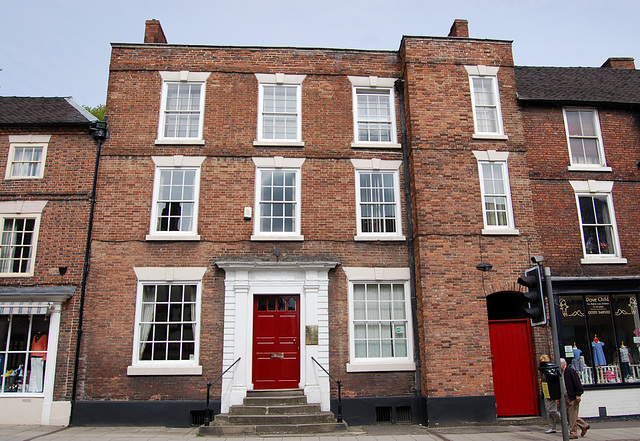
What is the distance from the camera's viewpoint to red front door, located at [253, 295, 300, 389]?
37.7 ft

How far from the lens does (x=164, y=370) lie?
36.7 ft

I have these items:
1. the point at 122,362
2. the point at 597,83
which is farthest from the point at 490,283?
the point at 122,362

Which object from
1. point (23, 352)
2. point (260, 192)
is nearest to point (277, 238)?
point (260, 192)

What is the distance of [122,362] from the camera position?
11.3m

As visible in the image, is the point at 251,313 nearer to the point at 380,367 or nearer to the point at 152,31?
the point at 380,367

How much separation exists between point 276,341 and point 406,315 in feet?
11.2

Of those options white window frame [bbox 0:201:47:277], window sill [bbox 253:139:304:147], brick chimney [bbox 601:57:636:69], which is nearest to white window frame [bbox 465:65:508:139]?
window sill [bbox 253:139:304:147]

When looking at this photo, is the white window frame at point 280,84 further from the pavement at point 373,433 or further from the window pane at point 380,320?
the pavement at point 373,433

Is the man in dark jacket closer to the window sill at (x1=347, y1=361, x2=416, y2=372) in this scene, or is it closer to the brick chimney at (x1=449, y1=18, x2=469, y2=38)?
the window sill at (x1=347, y1=361, x2=416, y2=372)

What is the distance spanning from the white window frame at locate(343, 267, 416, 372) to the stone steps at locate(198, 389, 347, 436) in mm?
1417

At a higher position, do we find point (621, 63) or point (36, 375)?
point (621, 63)

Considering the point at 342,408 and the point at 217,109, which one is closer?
the point at 342,408

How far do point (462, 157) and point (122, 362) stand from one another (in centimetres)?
1018

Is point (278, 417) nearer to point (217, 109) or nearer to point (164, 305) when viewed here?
point (164, 305)
